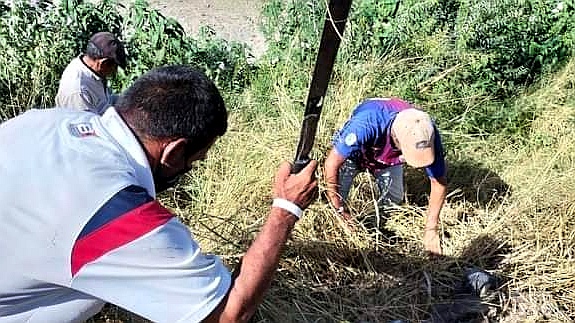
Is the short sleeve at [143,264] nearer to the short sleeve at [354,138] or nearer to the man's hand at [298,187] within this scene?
the man's hand at [298,187]

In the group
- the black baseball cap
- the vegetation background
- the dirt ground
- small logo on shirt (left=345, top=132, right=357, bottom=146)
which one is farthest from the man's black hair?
the dirt ground

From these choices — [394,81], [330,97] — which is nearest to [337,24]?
[330,97]

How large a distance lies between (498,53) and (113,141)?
13.3 feet

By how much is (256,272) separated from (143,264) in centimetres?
31

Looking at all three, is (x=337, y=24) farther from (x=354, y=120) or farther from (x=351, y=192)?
(x=351, y=192)

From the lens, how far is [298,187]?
204cm

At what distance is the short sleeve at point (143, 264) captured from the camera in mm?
1655

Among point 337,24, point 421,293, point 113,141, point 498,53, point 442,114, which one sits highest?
point 337,24

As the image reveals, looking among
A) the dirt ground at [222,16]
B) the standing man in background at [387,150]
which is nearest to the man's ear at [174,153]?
the standing man in background at [387,150]

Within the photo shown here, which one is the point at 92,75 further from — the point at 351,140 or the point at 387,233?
the point at 387,233

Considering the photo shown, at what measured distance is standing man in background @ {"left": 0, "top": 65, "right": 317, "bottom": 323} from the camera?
167 centimetres

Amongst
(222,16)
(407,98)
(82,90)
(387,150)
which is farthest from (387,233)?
(222,16)

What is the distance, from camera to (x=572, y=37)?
5.65 metres

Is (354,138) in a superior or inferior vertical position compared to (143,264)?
inferior
